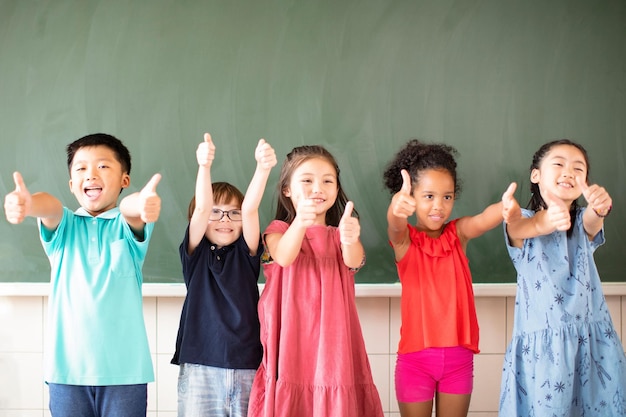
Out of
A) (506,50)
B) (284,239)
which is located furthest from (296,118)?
(506,50)

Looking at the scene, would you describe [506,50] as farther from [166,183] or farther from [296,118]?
[166,183]

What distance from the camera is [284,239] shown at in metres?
2.19

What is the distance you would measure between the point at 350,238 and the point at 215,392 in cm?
75

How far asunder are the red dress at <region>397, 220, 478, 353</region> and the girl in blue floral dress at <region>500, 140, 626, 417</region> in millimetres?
195

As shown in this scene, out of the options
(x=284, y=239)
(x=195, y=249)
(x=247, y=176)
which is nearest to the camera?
(x=284, y=239)

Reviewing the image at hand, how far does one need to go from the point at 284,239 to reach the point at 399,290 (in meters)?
0.79

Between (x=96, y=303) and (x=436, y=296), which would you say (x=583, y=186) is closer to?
(x=436, y=296)

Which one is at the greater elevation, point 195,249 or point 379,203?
point 379,203

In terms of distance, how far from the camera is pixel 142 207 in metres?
1.98

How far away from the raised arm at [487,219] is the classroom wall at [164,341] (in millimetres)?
406

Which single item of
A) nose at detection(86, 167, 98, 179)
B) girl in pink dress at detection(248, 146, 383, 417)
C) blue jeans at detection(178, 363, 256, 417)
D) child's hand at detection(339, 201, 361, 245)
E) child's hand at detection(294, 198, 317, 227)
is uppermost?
nose at detection(86, 167, 98, 179)

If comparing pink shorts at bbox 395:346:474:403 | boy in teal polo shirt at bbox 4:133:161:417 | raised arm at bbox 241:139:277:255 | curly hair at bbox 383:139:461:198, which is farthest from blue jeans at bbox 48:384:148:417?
curly hair at bbox 383:139:461:198

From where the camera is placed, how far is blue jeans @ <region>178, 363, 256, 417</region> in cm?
227

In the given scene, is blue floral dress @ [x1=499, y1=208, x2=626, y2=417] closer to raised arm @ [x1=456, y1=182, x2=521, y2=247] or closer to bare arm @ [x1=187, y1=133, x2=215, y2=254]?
raised arm @ [x1=456, y1=182, x2=521, y2=247]
